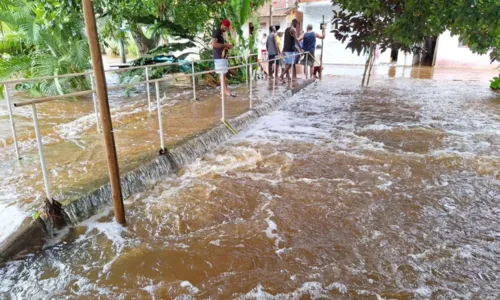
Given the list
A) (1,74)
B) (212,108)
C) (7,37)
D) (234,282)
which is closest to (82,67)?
(1,74)

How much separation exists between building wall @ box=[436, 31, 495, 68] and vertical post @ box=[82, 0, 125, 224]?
19321mm

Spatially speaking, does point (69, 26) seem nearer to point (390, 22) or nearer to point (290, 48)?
point (290, 48)

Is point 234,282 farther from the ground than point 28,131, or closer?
closer

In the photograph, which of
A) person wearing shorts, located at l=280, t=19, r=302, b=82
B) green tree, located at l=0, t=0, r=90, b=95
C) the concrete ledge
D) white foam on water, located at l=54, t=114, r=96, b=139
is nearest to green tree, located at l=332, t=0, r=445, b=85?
the concrete ledge

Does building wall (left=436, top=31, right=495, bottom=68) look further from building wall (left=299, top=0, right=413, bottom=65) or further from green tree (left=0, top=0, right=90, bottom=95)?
green tree (left=0, top=0, right=90, bottom=95)

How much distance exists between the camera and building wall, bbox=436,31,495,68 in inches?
703

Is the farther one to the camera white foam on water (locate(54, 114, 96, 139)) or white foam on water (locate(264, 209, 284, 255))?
white foam on water (locate(54, 114, 96, 139))

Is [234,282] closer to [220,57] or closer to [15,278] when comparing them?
[15,278]

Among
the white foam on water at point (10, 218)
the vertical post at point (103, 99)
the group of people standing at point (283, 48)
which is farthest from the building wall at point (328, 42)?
the white foam on water at point (10, 218)

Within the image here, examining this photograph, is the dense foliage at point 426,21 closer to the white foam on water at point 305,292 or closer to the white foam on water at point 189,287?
the white foam on water at point 305,292

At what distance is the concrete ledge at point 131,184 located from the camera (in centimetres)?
292

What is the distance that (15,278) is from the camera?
271 centimetres

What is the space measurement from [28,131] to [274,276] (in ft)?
17.3

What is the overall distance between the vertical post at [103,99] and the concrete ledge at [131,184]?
39 centimetres
